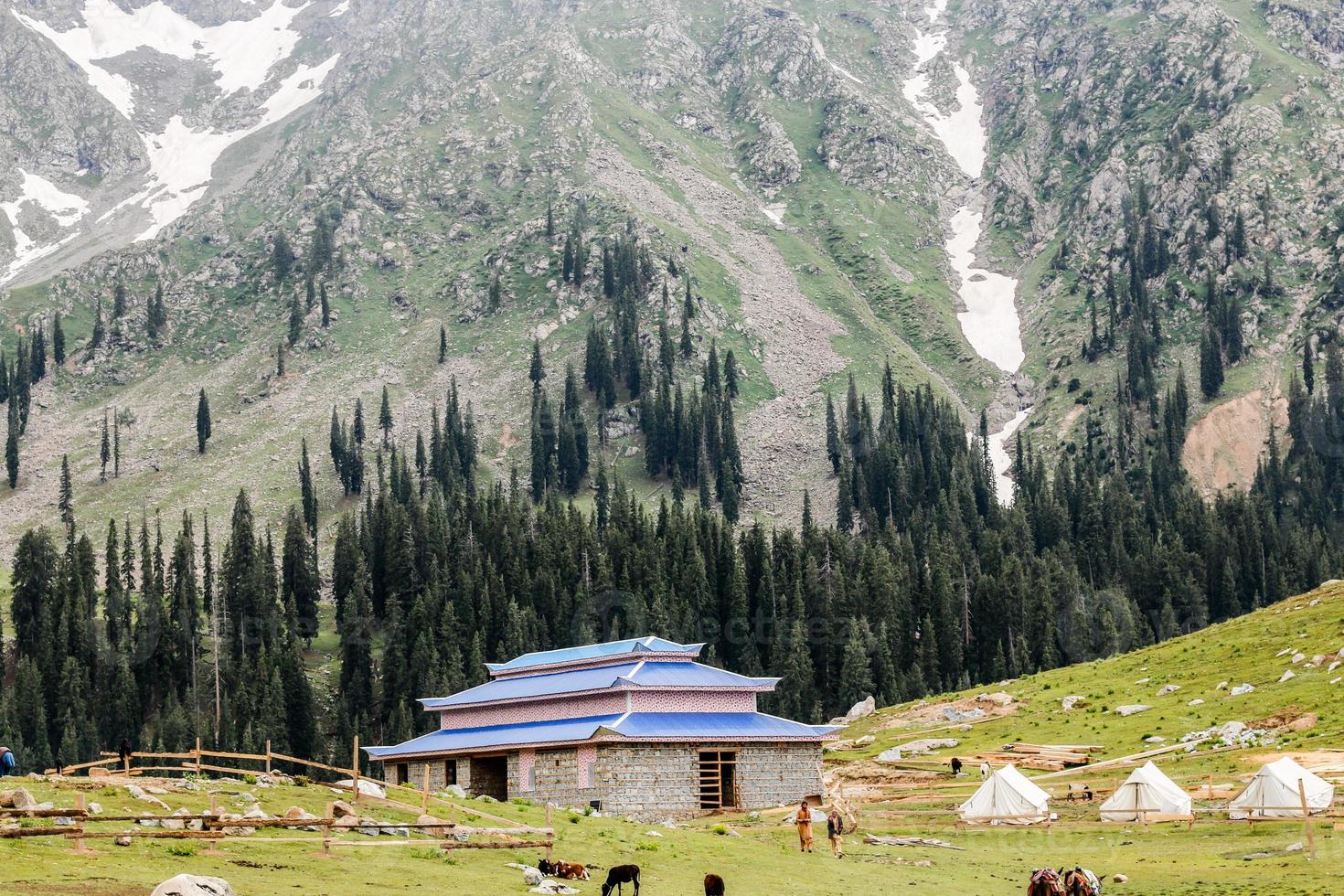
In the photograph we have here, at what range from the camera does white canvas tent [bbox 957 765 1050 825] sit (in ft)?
216

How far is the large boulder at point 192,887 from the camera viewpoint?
2911 cm

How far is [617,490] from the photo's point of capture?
179 m

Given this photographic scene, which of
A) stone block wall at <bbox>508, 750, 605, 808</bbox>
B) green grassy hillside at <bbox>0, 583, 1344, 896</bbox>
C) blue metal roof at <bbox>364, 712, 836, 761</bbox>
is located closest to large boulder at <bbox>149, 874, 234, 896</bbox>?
green grassy hillside at <bbox>0, 583, 1344, 896</bbox>

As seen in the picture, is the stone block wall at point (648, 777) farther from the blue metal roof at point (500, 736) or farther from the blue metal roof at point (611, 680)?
the blue metal roof at point (611, 680)

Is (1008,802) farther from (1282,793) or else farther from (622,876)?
(622,876)

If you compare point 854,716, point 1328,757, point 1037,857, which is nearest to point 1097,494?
point 854,716

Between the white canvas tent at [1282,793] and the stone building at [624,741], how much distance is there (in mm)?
32421

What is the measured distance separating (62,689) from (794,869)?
10971cm

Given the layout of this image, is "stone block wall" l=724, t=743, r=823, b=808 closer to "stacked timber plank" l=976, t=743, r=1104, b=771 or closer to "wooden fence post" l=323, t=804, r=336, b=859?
"stacked timber plank" l=976, t=743, r=1104, b=771

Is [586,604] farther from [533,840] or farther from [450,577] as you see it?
[533,840]

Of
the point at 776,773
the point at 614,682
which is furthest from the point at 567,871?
the point at 776,773

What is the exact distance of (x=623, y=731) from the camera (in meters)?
81.4

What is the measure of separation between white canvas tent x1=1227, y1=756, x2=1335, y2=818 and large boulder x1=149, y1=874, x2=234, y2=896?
4335 centimetres

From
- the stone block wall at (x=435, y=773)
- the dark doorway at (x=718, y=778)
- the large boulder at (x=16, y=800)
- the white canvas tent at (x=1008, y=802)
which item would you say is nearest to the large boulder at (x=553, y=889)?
the large boulder at (x=16, y=800)
